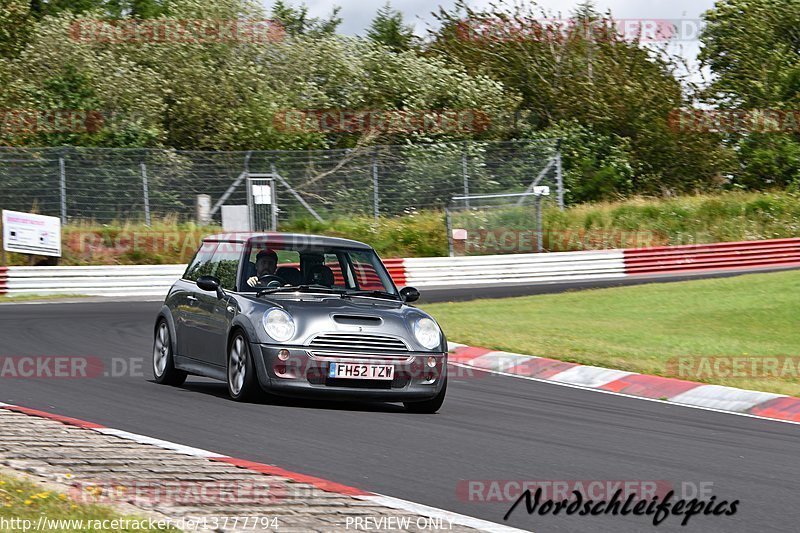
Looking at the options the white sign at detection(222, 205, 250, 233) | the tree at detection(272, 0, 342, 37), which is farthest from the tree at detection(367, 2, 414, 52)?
the white sign at detection(222, 205, 250, 233)

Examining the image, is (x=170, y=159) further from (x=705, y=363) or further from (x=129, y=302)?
(x=705, y=363)

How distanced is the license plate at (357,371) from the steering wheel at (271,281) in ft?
4.00

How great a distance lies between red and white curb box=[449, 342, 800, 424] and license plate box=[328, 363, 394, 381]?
3568 millimetres

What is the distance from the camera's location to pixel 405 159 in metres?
31.8

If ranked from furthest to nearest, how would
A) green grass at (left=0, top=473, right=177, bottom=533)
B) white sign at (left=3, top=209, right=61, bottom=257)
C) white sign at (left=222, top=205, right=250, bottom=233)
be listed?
white sign at (left=222, top=205, right=250, bottom=233), white sign at (left=3, top=209, right=61, bottom=257), green grass at (left=0, top=473, right=177, bottom=533)

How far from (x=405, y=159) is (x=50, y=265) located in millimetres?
9375

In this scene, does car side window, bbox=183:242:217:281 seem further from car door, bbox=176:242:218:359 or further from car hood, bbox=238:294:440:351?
car hood, bbox=238:294:440:351

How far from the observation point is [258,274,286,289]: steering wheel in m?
10.5

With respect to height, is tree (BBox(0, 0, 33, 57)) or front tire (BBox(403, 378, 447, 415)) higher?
tree (BBox(0, 0, 33, 57))

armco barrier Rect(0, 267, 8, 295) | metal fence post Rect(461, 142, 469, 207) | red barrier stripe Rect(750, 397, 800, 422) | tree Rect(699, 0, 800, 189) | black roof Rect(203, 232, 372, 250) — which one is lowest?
red barrier stripe Rect(750, 397, 800, 422)

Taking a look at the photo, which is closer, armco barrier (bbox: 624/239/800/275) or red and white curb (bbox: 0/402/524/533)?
red and white curb (bbox: 0/402/524/533)

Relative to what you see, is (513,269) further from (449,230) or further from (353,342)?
(353,342)

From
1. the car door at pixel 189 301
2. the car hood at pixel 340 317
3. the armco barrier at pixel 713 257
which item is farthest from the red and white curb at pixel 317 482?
→ the armco barrier at pixel 713 257

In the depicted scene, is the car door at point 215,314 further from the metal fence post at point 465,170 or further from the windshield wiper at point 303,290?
the metal fence post at point 465,170
